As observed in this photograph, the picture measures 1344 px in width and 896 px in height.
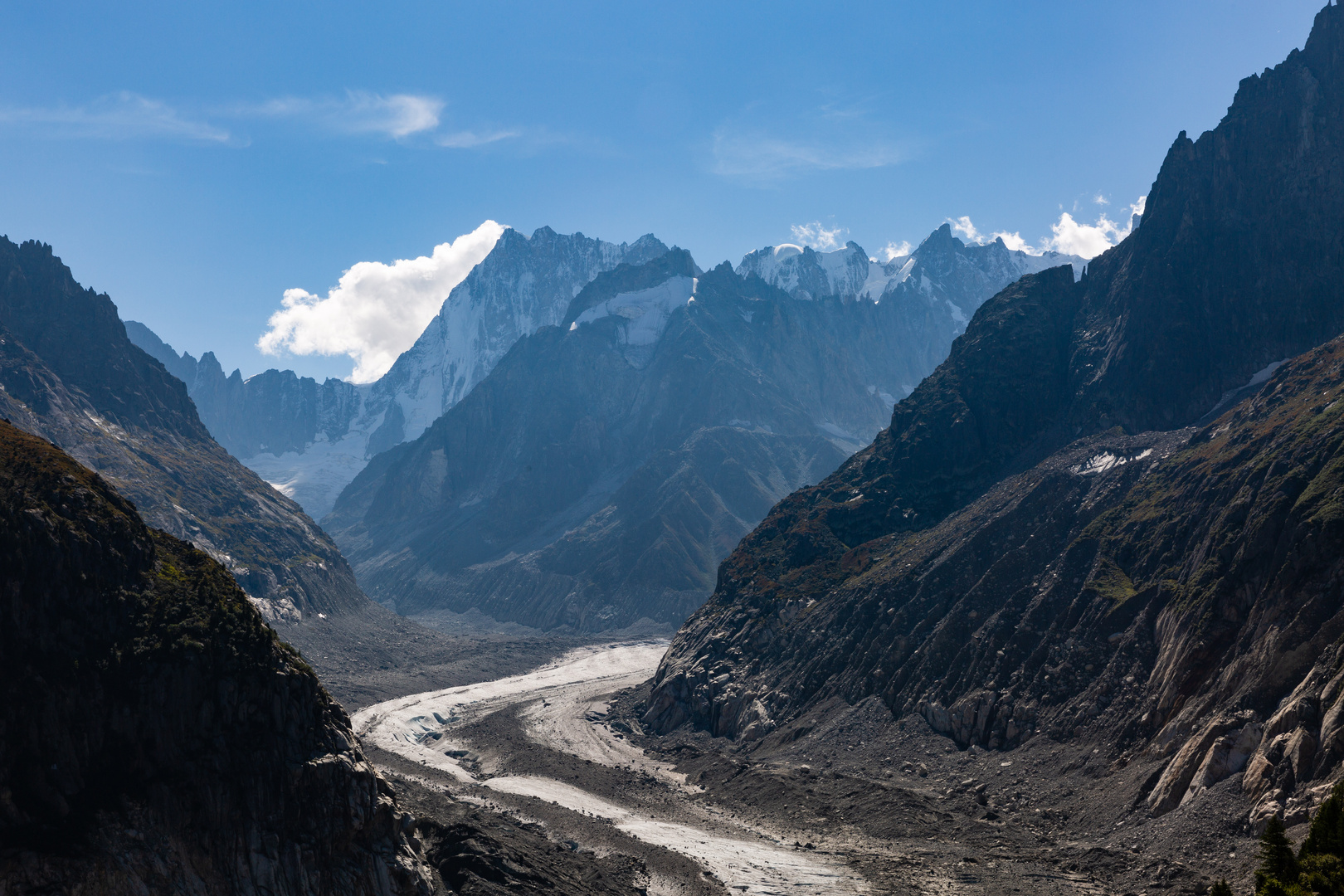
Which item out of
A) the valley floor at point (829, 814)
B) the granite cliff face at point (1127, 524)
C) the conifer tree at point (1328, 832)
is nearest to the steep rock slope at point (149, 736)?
the valley floor at point (829, 814)

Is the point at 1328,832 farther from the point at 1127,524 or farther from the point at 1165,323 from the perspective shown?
the point at 1165,323

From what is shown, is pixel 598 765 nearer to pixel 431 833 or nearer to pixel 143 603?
pixel 431 833

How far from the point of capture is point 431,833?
2987 inches

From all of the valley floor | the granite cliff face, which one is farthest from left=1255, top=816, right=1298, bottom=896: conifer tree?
the granite cliff face

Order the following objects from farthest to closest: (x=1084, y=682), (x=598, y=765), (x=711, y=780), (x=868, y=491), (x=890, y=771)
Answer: (x=868, y=491)
(x=598, y=765)
(x=711, y=780)
(x=890, y=771)
(x=1084, y=682)

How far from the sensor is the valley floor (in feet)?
237

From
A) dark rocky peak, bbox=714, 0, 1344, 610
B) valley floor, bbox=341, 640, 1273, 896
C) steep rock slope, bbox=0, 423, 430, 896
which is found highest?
dark rocky peak, bbox=714, 0, 1344, 610

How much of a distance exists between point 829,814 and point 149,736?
63946 millimetres

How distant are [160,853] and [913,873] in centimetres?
5518

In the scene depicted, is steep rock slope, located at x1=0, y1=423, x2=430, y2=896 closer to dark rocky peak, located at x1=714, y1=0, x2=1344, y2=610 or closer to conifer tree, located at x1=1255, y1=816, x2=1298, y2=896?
conifer tree, located at x1=1255, y1=816, x2=1298, y2=896

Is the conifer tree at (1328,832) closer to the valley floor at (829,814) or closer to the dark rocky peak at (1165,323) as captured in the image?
the valley floor at (829,814)

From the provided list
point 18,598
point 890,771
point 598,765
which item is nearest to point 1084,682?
point 890,771

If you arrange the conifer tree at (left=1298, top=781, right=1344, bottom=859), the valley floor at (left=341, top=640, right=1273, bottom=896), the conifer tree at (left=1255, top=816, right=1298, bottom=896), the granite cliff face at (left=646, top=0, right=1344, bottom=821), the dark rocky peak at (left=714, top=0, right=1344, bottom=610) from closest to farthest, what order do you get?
1. the conifer tree at (left=1255, top=816, right=1298, bottom=896)
2. the conifer tree at (left=1298, top=781, right=1344, bottom=859)
3. the valley floor at (left=341, top=640, right=1273, bottom=896)
4. the granite cliff face at (left=646, top=0, right=1344, bottom=821)
5. the dark rocky peak at (left=714, top=0, right=1344, bottom=610)

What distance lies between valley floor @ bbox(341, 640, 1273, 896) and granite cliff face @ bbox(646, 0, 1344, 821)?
3719 mm
